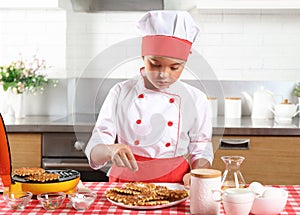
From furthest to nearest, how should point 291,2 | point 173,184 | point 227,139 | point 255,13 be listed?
point 255,13 → point 291,2 → point 227,139 → point 173,184

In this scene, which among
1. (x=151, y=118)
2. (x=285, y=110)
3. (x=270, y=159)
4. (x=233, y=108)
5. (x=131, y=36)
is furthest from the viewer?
(x=131, y=36)

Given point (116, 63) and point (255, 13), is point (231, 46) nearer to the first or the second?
point (255, 13)

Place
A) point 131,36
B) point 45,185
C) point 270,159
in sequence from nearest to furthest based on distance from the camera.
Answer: point 45,185, point 270,159, point 131,36

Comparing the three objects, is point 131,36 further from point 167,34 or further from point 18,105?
point 167,34

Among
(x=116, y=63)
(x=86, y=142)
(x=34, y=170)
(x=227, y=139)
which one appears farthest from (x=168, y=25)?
(x=227, y=139)

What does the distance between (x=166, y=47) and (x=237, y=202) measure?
0.52 m

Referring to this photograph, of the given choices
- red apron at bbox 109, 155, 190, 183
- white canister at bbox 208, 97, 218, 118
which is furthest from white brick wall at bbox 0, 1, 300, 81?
red apron at bbox 109, 155, 190, 183

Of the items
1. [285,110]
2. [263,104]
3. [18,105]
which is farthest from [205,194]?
[18,105]

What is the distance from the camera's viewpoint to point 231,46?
12.6 feet

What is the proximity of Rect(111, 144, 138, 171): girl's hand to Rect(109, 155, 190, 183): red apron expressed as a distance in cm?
6

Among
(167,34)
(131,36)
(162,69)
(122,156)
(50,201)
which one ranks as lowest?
(50,201)

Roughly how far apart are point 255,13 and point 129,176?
2.19 meters

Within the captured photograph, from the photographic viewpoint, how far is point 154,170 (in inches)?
74.5

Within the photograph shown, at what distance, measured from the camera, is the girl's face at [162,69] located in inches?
67.6
